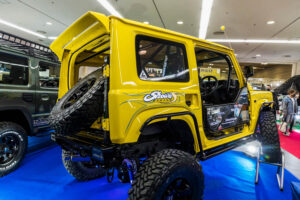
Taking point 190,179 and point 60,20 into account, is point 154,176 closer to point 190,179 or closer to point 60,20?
point 190,179

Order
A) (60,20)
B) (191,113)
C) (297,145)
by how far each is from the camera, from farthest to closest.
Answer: (60,20), (297,145), (191,113)

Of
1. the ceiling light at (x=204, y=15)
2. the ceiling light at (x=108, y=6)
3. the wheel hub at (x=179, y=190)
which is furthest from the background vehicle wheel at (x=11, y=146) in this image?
the ceiling light at (x=204, y=15)

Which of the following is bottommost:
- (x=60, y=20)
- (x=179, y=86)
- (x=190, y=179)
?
(x=190, y=179)

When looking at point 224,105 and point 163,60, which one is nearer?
point 163,60

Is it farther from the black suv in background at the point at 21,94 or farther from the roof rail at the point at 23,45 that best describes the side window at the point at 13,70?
the roof rail at the point at 23,45

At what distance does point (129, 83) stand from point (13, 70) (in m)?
2.72

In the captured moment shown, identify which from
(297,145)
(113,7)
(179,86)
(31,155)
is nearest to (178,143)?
(179,86)

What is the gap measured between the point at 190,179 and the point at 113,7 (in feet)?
20.4

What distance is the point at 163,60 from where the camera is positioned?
1.90m

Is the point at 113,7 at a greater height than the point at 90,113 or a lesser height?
greater

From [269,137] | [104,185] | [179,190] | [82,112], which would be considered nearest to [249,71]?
[269,137]

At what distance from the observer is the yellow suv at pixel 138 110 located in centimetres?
133

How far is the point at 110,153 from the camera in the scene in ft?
4.38

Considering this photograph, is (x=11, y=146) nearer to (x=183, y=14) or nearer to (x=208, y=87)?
(x=208, y=87)
